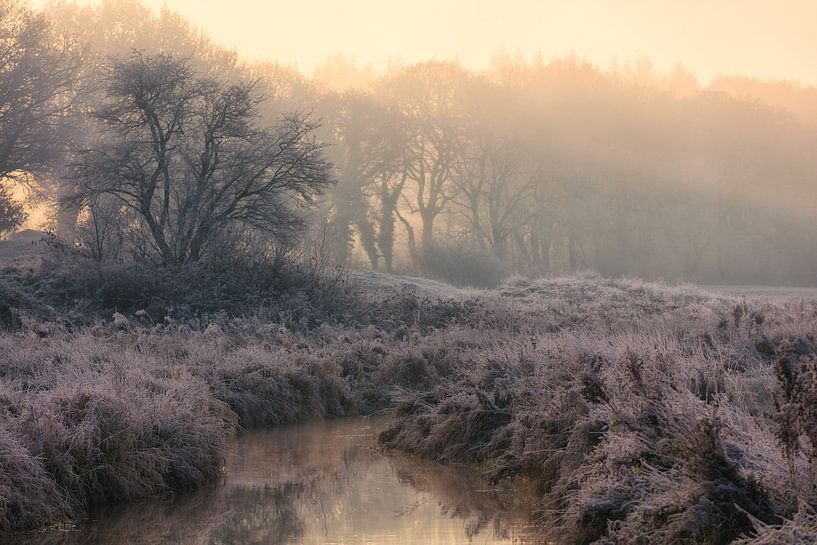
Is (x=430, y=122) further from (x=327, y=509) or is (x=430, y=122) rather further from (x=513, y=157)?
(x=327, y=509)

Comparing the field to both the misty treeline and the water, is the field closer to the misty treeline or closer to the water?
the water

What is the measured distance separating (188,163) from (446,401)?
20023 mm

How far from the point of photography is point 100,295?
26594 millimetres

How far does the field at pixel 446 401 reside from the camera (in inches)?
301

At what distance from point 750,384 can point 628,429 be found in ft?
11.9

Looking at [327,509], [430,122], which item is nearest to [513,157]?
[430,122]

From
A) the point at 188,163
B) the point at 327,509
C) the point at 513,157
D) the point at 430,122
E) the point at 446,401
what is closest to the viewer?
the point at 327,509

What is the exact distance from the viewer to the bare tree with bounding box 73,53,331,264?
3166 cm

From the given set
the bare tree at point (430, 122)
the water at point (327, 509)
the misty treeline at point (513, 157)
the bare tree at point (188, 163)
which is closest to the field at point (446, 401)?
the water at point (327, 509)

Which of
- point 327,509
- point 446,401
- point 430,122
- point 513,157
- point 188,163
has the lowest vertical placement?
point 327,509

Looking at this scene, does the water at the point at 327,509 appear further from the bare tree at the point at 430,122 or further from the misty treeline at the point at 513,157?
the bare tree at the point at 430,122

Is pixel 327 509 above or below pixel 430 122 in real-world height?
below

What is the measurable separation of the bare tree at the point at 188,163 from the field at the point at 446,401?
5.11m

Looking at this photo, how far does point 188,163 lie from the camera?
32438 millimetres
